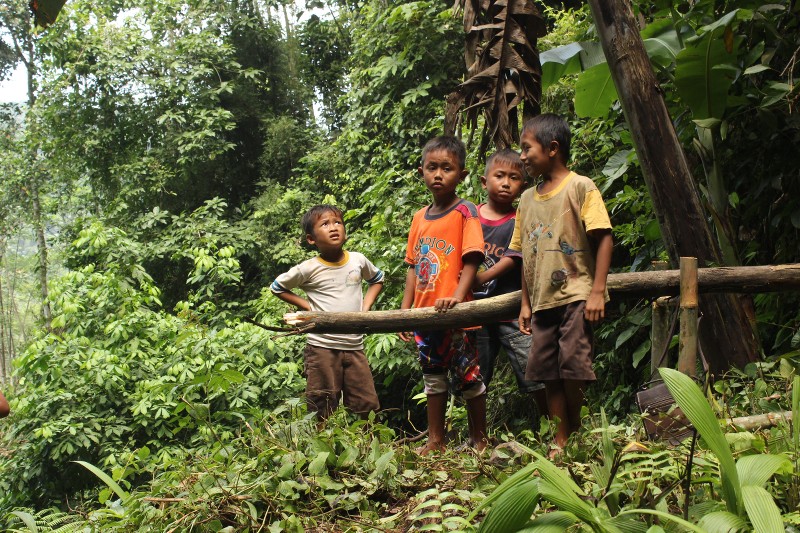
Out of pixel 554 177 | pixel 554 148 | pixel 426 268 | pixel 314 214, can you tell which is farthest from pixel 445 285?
pixel 314 214

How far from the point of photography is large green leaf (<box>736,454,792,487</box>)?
1.81 meters

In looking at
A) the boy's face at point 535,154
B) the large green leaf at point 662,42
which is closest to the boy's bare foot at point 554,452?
the boy's face at point 535,154

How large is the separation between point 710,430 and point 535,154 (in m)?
1.70

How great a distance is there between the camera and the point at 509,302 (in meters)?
3.29

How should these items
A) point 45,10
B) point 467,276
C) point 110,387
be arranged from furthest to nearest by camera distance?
point 110,387
point 467,276
point 45,10

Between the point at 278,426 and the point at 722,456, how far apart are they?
77.3 inches

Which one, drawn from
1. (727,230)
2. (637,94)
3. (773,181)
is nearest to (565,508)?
(637,94)

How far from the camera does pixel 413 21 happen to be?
407 inches

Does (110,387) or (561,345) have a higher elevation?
(561,345)

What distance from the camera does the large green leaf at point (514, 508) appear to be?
5.47ft

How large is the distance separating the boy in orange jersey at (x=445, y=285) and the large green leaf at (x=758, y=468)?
178cm

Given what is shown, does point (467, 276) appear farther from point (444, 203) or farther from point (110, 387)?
point (110, 387)

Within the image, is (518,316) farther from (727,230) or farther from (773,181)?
(773,181)

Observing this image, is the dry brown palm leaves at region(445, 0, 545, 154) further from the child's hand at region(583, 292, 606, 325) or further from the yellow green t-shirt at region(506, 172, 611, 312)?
the child's hand at region(583, 292, 606, 325)
